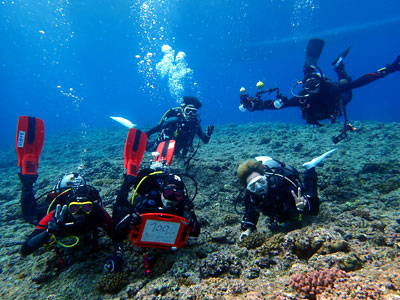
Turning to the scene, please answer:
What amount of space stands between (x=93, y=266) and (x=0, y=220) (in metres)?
4.65

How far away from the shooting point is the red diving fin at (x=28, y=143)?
233 inches

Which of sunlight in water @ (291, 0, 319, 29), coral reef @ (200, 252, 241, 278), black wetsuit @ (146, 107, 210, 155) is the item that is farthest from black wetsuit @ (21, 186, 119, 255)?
sunlight in water @ (291, 0, 319, 29)

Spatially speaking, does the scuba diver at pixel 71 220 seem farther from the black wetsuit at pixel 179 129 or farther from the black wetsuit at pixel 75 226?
the black wetsuit at pixel 179 129

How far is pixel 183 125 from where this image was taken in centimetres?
793

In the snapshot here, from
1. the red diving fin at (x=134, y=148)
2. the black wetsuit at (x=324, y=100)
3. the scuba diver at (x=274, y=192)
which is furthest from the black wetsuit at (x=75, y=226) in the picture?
the black wetsuit at (x=324, y=100)

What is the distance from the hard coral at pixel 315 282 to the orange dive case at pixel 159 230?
1.63 metres

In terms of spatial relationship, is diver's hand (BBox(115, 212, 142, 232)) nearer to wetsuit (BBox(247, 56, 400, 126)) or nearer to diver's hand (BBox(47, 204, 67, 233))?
diver's hand (BBox(47, 204, 67, 233))

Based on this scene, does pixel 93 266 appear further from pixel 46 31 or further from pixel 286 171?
pixel 46 31

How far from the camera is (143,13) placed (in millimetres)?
49906

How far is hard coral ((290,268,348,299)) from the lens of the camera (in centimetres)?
224

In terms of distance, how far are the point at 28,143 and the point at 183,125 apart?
15.8 ft

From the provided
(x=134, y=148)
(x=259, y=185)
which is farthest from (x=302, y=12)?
(x=259, y=185)

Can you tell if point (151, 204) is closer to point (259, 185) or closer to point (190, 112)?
point (259, 185)

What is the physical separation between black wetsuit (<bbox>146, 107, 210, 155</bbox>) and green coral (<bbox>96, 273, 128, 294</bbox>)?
5.43 m
